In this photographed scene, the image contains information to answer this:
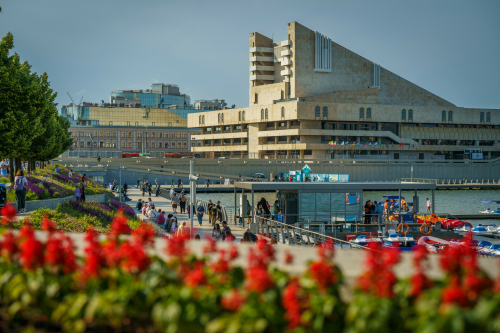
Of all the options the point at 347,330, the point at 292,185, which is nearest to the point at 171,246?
the point at 347,330

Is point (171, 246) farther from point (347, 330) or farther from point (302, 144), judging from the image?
point (302, 144)

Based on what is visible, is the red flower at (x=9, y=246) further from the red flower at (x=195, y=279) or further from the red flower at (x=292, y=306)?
the red flower at (x=292, y=306)

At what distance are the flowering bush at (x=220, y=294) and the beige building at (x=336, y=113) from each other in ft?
307

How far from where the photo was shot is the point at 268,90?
110312 mm

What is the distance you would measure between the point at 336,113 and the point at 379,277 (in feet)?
319

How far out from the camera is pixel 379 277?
184 inches

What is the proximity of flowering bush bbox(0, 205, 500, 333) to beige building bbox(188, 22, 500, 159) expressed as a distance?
93.5m

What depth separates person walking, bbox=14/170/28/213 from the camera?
1931 centimetres

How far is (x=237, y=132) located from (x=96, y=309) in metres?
108

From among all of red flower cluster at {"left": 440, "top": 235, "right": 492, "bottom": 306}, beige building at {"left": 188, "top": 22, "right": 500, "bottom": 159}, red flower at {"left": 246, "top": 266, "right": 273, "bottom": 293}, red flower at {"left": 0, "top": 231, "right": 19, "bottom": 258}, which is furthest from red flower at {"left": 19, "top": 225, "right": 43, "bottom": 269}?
beige building at {"left": 188, "top": 22, "right": 500, "bottom": 159}

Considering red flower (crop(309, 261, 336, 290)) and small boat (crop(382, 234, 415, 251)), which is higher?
red flower (crop(309, 261, 336, 290))

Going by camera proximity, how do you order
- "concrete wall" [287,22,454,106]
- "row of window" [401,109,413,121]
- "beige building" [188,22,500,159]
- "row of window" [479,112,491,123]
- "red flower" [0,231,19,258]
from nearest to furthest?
1. "red flower" [0,231,19,258]
2. "beige building" [188,22,500,159]
3. "concrete wall" [287,22,454,106]
4. "row of window" [401,109,413,121]
5. "row of window" [479,112,491,123]

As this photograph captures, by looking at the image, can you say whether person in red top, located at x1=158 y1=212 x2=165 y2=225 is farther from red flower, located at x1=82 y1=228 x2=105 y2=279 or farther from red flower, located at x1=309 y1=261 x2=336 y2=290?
red flower, located at x1=309 y1=261 x2=336 y2=290

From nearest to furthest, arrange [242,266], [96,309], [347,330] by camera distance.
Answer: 1. [347,330]
2. [96,309]
3. [242,266]
